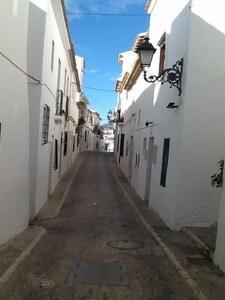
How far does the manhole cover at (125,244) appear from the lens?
839 cm

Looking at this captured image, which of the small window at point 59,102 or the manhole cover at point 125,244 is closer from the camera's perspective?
the manhole cover at point 125,244

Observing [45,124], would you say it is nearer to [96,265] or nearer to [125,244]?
[125,244]

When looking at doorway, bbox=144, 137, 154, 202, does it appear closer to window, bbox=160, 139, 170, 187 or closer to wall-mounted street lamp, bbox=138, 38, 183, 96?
window, bbox=160, 139, 170, 187

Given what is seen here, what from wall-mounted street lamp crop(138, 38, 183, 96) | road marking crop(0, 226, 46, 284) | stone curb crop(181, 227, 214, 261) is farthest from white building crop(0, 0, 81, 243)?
stone curb crop(181, 227, 214, 261)

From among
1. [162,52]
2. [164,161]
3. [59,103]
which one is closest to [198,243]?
[164,161]

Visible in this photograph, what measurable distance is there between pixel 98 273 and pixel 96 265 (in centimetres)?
48

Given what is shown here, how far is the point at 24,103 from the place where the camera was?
359 inches

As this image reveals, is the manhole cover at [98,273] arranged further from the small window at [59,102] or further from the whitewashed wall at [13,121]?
the small window at [59,102]

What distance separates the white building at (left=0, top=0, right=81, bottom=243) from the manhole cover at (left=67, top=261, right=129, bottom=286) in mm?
1918

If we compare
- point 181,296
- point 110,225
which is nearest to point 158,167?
point 110,225

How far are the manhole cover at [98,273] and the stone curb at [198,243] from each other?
5.23 feet

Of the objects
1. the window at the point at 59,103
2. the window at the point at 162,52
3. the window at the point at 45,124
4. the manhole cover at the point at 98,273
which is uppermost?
the window at the point at 162,52

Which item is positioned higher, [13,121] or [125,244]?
[13,121]

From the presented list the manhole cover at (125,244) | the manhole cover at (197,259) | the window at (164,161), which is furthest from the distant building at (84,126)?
the manhole cover at (197,259)
